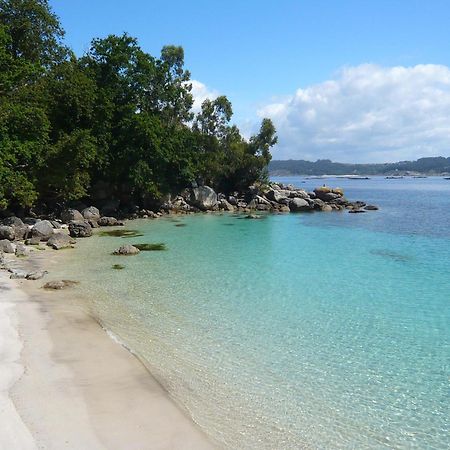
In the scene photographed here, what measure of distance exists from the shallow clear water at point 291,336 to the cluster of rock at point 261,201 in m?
24.2

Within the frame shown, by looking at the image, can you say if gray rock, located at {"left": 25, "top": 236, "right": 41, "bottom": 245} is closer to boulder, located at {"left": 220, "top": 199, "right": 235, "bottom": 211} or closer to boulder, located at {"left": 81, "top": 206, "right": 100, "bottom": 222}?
boulder, located at {"left": 81, "top": 206, "right": 100, "bottom": 222}

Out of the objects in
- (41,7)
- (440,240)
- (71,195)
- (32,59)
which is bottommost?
(440,240)

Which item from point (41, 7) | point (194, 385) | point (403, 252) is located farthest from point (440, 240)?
point (41, 7)

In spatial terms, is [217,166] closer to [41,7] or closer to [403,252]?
[41,7]

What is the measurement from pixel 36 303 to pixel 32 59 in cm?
2825

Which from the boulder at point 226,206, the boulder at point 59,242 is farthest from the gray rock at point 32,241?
the boulder at point 226,206

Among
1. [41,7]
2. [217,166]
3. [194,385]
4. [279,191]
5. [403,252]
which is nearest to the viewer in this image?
[194,385]

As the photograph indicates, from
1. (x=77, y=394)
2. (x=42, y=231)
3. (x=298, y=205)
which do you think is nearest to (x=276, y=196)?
(x=298, y=205)

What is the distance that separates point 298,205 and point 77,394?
162 ft

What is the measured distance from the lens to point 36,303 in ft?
46.7

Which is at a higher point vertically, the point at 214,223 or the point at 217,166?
the point at 217,166

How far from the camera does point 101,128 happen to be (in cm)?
3922

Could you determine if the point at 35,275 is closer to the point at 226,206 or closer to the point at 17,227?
the point at 17,227

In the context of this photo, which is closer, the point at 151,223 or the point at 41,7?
the point at 41,7
